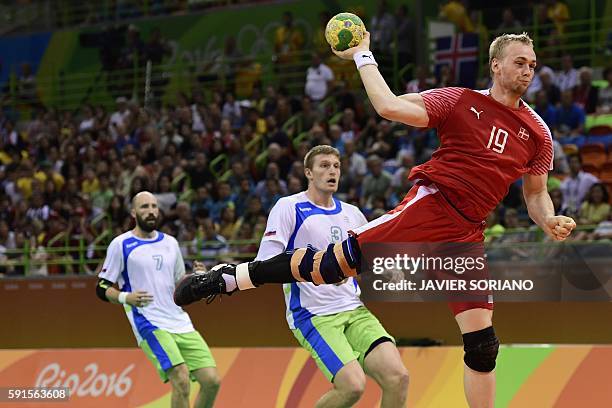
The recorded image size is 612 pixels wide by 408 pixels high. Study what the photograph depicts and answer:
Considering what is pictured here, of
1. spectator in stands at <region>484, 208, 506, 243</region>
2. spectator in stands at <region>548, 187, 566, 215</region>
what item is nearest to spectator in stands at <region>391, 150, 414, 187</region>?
spectator in stands at <region>484, 208, 506, 243</region>

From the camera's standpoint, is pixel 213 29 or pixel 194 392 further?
pixel 213 29

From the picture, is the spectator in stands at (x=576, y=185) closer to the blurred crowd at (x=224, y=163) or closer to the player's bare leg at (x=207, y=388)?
the blurred crowd at (x=224, y=163)

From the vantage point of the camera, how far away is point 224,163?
73.9 feet

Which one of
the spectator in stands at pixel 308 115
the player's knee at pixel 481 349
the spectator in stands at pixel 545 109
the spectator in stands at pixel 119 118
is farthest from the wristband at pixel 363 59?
the spectator in stands at pixel 119 118

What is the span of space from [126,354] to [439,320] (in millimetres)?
4849

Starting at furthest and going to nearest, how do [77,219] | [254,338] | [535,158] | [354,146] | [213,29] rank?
1. [213,29]
2. [77,219]
3. [354,146]
4. [254,338]
5. [535,158]

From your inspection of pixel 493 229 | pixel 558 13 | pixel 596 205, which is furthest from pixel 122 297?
pixel 558 13

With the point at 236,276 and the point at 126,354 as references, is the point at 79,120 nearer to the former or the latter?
the point at 126,354

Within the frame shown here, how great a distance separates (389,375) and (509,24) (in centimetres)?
1295

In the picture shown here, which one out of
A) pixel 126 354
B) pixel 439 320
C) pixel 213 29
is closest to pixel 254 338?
pixel 439 320

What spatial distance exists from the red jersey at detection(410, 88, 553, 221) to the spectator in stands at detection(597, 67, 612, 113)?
11.1m

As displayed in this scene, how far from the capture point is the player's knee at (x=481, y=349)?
8.10 metres

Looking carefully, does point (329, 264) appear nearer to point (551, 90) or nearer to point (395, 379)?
point (395, 379)

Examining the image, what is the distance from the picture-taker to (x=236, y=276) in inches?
340
